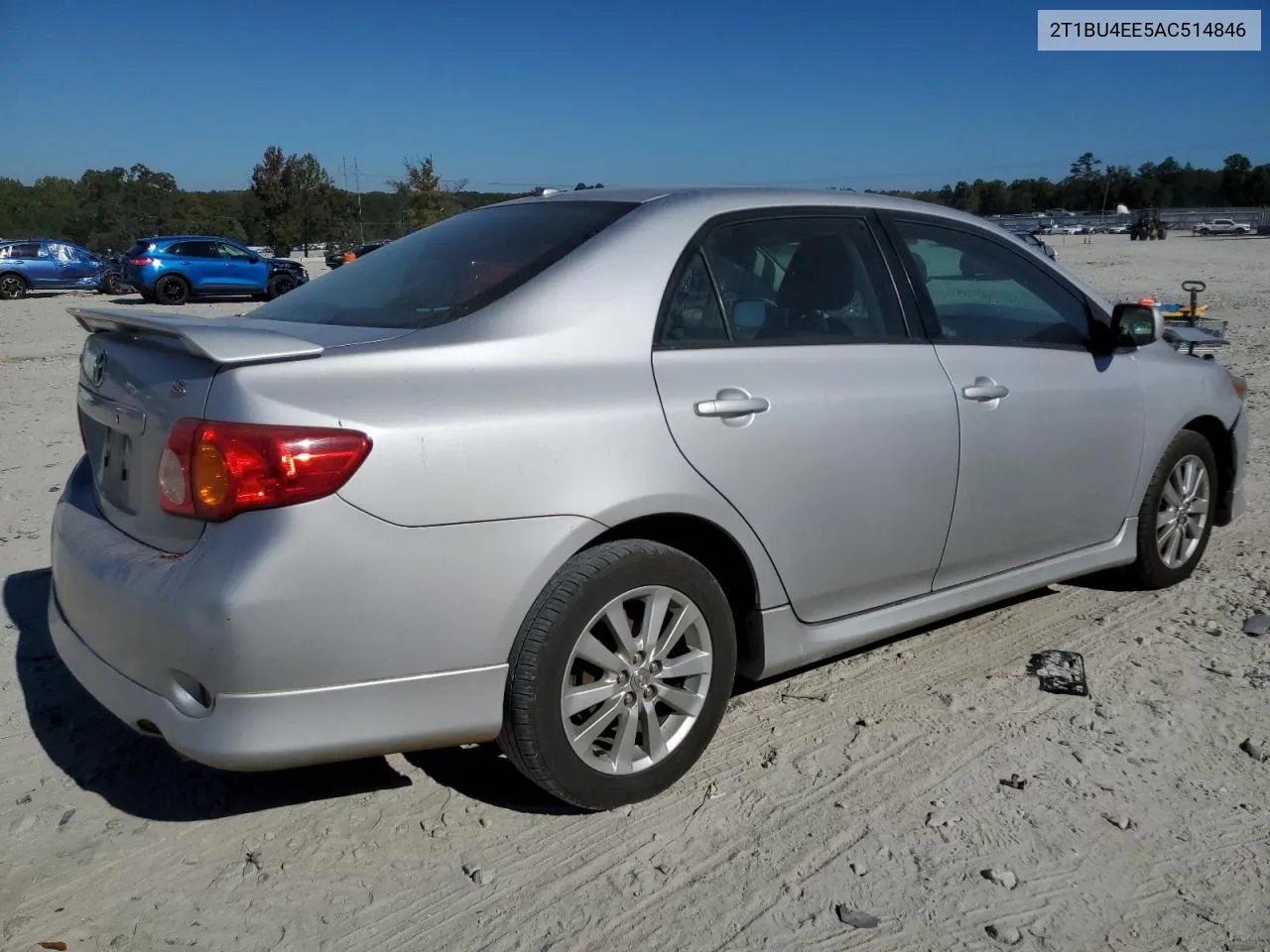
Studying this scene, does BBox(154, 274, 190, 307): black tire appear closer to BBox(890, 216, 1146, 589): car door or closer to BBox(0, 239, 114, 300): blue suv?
BBox(0, 239, 114, 300): blue suv

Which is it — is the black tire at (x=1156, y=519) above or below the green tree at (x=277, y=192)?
below

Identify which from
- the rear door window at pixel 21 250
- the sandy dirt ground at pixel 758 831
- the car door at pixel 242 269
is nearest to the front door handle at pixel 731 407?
the sandy dirt ground at pixel 758 831

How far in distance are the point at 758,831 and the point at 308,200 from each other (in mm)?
57164

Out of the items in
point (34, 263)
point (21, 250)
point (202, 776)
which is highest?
point (21, 250)

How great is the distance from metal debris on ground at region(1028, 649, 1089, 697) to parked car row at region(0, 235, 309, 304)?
2175 cm

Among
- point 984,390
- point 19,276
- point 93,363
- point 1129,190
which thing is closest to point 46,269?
point 19,276

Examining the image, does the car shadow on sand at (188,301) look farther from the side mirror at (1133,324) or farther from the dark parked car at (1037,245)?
the side mirror at (1133,324)

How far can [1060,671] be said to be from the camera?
3.95 m

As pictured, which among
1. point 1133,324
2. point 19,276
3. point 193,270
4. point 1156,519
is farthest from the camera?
point 19,276

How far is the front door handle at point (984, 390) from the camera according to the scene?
12.1 feet

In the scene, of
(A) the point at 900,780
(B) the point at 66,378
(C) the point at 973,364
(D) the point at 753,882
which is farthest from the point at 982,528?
(B) the point at 66,378

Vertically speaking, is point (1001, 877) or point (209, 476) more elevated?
point (209, 476)

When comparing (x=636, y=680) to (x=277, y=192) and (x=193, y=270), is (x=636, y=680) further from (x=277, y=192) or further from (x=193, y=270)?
(x=277, y=192)

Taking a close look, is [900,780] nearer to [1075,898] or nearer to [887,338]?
[1075,898]
